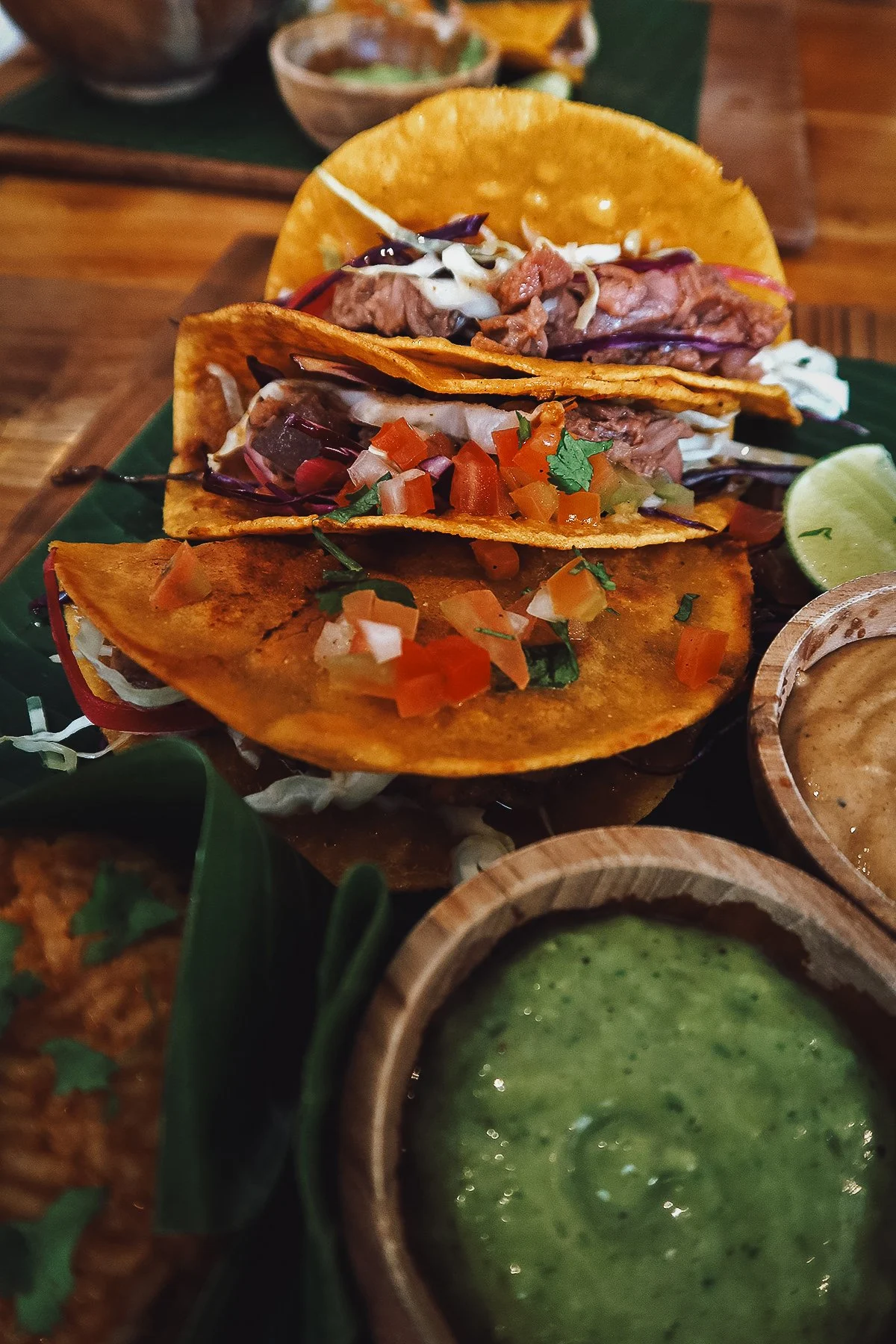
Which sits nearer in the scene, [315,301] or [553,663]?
[553,663]

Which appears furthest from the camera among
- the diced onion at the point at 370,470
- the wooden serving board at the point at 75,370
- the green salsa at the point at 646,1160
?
the wooden serving board at the point at 75,370

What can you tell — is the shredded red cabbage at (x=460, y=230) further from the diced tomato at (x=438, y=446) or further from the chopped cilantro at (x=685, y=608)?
the chopped cilantro at (x=685, y=608)

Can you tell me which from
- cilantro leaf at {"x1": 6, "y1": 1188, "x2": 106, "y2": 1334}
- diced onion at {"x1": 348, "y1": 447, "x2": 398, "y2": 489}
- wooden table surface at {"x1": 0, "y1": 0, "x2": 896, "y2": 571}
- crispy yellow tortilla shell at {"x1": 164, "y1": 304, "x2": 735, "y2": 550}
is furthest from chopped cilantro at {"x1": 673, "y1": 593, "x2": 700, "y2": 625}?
wooden table surface at {"x1": 0, "y1": 0, "x2": 896, "y2": 571}

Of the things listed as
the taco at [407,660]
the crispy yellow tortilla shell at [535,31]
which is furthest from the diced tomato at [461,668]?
the crispy yellow tortilla shell at [535,31]

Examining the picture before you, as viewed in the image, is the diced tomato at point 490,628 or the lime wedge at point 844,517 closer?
the diced tomato at point 490,628

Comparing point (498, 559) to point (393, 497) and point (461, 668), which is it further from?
point (461, 668)

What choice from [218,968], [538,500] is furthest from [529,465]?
[218,968]
